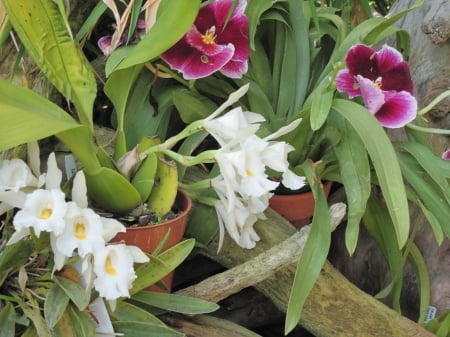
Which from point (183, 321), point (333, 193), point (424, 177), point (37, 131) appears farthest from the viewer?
point (333, 193)

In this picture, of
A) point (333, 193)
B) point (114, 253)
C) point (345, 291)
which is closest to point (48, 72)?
point (114, 253)

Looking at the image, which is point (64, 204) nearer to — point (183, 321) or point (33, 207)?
point (33, 207)

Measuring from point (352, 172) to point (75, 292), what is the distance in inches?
19.3

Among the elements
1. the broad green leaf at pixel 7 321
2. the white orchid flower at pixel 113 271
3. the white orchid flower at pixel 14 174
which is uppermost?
the white orchid flower at pixel 14 174

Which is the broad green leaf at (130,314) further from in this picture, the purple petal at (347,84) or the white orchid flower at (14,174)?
the purple petal at (347,84)

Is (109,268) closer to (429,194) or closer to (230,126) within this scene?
(230,126)

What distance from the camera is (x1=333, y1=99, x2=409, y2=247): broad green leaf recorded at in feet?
3.18

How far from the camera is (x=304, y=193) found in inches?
48.6

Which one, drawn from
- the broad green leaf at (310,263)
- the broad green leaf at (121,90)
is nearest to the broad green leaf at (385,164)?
the broad green leaf at (310,263)

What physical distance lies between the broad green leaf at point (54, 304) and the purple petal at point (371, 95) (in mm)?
559

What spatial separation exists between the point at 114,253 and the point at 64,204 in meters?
0.10

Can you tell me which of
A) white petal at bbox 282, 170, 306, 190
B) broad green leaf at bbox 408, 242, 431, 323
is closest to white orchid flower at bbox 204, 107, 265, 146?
white petal at bbox 282, 170, 306, 190

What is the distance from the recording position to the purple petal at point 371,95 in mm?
1045

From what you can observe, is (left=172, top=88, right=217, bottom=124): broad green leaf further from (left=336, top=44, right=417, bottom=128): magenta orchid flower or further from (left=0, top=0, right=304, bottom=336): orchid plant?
(left=336, top=44, right=417, bottom=128): magenta orchid flower
